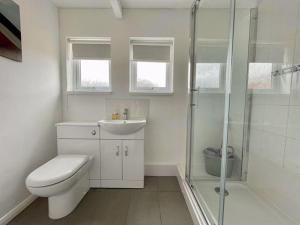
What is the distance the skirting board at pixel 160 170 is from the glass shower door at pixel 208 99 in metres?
0.33

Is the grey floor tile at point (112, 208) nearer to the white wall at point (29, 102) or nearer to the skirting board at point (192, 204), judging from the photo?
the skirting board at point (192, 204)

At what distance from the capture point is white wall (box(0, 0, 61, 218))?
4.64 ft

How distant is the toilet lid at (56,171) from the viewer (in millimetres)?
1310

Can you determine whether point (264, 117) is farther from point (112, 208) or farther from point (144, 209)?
point (112, 208)

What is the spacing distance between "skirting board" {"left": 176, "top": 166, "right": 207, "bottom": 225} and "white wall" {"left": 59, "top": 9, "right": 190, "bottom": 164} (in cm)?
47

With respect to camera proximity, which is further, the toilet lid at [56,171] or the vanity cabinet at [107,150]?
the vanity cabinet at [107,150]

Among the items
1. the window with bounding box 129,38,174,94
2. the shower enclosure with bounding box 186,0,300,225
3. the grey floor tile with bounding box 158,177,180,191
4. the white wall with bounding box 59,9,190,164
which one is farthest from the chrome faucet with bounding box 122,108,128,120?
the grey floor tile with bounding box 158,177,180,191

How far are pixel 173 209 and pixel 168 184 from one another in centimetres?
46

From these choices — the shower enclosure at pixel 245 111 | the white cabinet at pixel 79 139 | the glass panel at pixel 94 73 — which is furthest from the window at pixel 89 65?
the shower enclosure at pixel 245 111

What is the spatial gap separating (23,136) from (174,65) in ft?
5.90

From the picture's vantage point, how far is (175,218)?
1.51 meters

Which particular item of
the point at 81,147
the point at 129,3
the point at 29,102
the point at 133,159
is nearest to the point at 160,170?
the point at 133,159

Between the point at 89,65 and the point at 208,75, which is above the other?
the point at 89,65

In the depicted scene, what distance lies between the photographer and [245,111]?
6.10ft
